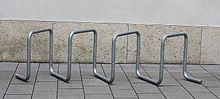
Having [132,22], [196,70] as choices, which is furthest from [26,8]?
[196,70]

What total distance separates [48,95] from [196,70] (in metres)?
2.82

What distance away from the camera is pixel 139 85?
5973 millimetres

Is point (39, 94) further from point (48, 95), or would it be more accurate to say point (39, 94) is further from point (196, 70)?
point (196, 70)

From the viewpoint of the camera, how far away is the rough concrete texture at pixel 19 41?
705 cm

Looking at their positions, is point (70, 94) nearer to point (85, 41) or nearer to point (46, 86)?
point (46, 86)

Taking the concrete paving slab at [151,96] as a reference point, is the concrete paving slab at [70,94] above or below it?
above

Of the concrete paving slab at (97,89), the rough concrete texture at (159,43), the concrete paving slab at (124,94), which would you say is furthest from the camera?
the rough concrete texture at (159,43)

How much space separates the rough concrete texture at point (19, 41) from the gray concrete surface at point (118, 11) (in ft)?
0.36

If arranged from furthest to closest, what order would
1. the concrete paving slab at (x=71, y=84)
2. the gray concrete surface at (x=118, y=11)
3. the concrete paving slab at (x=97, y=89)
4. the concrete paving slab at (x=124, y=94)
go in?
the gray concrete surface at (x=118, y=11) < the concrete paving slab at (x=71, y=84) < the concrete paving slab at (x=97, y=89) < the concrete paving slab at (x=124, y=94)

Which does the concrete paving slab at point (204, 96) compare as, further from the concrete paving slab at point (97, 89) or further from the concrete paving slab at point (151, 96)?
the concrete paving slab at point (97, 89)

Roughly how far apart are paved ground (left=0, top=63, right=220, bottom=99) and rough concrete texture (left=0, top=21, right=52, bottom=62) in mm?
177

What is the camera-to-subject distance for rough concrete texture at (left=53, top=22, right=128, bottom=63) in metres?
7.14

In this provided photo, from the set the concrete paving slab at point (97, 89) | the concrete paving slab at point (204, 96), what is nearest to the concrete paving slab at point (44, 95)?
the concrete paving slab at point (97, 89)

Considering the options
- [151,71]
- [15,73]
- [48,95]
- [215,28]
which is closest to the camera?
[48,95]
